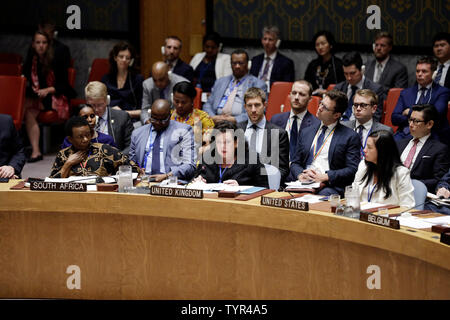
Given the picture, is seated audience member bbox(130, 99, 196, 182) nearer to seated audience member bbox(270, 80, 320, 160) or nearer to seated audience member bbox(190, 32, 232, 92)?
seated audience member bbox(270, 80, 320, 160)

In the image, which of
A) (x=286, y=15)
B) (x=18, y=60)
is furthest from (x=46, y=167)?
(x=286, y=15)

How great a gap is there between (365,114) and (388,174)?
1.22 meters

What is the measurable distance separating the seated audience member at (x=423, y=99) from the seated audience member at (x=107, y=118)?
202 centimetres

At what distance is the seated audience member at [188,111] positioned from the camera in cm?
475

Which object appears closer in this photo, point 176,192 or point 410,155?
point 176,192

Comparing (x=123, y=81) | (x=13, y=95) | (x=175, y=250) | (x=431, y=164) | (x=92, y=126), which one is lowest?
(x=175, y=250)

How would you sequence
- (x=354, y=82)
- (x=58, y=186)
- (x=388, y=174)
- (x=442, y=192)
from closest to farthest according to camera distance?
(x=388, y=174), (x=58, y=186), (x=442, y=192), (x=354, y=82)

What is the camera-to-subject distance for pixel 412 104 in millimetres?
4871

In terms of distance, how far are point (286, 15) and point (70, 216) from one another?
3.98m

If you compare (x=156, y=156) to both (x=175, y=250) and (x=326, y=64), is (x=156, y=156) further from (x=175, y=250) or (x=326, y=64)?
(x=326, y=64)

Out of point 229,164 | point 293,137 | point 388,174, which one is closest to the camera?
point 388,174

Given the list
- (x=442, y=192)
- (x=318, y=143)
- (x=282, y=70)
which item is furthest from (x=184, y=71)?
(x=442, y=192)

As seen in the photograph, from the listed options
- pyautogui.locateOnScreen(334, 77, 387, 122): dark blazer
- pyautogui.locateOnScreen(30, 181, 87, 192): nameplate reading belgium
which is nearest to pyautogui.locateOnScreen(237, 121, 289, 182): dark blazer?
pyautogui.locateOnScreen(334, 77, 387, 122): dark blazer
